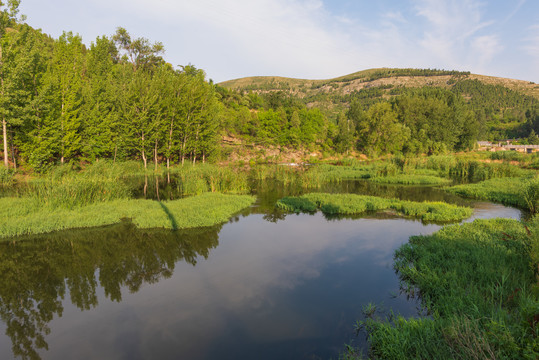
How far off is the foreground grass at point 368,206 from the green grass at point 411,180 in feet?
41.7

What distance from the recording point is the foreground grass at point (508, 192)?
18.5 meters

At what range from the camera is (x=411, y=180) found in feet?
107

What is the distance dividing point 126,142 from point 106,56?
2108 cm

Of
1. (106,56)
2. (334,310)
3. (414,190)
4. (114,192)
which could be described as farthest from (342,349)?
(106,56)

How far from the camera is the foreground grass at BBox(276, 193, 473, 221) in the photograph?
17.9 m

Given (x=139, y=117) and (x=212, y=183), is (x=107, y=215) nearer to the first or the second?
(x=212, y=183)

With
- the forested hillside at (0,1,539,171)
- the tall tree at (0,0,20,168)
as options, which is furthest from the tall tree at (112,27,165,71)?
the tall tree at (0,0,20,168)

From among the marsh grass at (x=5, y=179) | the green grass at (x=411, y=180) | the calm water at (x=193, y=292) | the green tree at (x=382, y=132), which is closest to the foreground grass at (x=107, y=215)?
the calm water at (x=193, y=292)

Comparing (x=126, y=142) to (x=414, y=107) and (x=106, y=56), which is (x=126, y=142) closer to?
(x=106, y=56)

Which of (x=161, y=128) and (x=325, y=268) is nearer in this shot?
(x=325, y=268)

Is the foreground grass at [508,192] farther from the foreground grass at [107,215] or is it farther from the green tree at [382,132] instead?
the green tree at [382,132]

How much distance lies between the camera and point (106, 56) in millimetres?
48938

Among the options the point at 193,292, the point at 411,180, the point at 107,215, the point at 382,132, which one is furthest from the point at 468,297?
the point at 382,132

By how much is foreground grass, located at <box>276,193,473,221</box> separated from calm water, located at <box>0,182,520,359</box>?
3.21 metres
